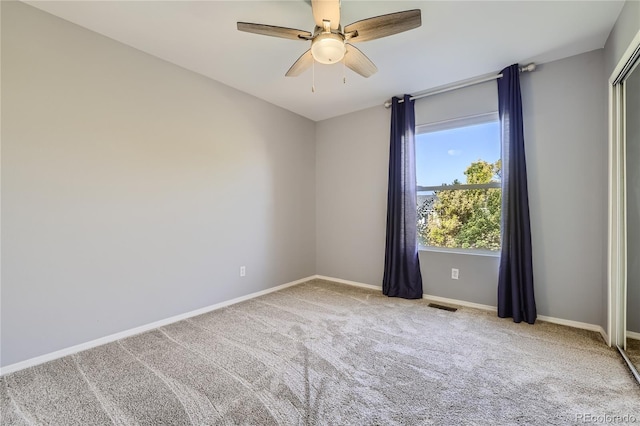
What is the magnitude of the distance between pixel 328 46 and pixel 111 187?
2.16 metres

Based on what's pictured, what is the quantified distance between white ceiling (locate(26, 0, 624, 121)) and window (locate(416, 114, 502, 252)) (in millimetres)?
629

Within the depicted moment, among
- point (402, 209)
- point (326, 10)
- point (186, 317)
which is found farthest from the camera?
point (402, 209)

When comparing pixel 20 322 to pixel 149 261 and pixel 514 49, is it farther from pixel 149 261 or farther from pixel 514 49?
pixel 514 49

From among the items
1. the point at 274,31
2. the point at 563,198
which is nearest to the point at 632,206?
the point at 563,198

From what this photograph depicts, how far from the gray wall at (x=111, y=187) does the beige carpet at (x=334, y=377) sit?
1.15ft

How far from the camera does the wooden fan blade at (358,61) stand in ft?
6.77

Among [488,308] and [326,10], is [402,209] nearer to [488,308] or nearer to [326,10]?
[488,308]

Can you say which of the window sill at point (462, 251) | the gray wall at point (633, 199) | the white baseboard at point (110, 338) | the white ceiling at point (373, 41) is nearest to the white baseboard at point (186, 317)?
the white baseboard at point (110, 338)

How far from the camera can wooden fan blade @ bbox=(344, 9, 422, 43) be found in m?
1.67

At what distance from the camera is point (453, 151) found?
346 centimetres

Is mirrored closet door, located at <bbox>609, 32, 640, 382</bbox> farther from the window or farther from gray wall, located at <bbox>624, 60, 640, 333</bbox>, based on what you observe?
the window

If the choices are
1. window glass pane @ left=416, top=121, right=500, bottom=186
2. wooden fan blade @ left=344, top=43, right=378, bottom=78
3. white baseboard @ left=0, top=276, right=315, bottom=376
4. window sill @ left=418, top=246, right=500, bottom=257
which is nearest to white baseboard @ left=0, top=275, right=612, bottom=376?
white baseboard @ left=0, top=276, right=315, bottom=376

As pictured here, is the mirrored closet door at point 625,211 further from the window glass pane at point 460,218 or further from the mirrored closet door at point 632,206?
the window glass pane at point 460,218

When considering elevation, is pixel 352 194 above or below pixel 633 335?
above
